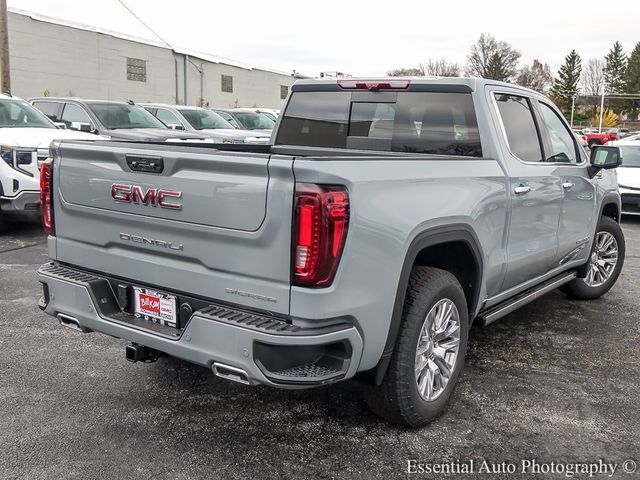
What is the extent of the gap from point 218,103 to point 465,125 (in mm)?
33709

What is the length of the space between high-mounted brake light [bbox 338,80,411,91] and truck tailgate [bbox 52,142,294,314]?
1.72m

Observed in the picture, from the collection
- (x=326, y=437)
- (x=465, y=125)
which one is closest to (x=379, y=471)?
(x=326, y=437)

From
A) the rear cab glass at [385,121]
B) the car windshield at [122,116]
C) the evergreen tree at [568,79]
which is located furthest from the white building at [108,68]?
the evergreen tree at [568,79]

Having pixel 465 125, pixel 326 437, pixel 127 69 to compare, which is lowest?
pixel 326 437

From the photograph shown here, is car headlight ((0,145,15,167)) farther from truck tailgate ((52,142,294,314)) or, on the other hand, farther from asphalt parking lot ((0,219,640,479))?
truck tailgate ((52,142,294,314))

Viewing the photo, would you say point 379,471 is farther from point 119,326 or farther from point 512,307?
point 512,307

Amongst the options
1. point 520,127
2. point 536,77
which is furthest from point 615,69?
point 520,127

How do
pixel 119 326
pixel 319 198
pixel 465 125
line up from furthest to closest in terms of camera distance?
pixel 465 125 < pixel 119 326 < pixel 319 198

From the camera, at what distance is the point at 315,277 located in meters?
2.77

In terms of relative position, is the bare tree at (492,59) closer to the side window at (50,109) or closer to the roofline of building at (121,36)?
the roofline of building at (121,36)

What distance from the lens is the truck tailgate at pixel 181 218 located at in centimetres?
281

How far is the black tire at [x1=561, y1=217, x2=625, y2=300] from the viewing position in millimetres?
6117

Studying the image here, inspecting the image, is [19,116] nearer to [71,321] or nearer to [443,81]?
[71,321]

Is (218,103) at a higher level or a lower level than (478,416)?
higher
